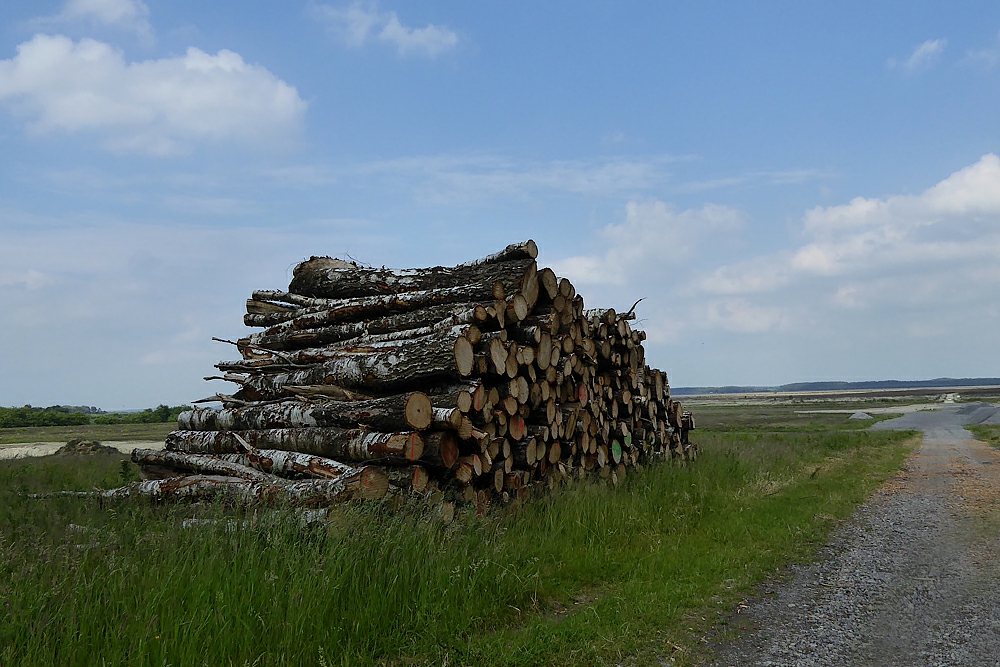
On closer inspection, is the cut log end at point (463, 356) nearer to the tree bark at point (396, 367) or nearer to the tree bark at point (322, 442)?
the tree bark at point (396, 367)

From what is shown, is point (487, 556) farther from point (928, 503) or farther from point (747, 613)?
point (928, 503)

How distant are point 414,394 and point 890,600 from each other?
4686 millimetres

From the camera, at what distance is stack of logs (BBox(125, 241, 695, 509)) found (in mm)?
6785

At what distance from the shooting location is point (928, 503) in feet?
32.5

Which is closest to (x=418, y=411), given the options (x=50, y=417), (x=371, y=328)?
(x=371, y=328)

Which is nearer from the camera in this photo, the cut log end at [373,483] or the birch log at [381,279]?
the cut log end at [373,483]

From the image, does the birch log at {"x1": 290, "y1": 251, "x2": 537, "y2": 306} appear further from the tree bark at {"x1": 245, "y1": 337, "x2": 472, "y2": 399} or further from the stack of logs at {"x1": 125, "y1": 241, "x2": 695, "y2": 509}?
the tree bark at {"x1": 245, "y1": 337, "x2": 472, "y2": 399}

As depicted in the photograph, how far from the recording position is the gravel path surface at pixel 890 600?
13.8 ft

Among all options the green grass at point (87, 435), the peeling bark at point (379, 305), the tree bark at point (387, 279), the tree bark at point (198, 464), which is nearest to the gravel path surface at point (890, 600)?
the peeling bark at point (379, 305)

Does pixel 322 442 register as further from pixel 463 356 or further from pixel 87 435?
pixel 87 435

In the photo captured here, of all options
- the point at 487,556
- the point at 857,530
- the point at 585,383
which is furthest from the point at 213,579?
the point at 857,530

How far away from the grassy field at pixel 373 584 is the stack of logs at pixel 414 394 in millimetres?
699

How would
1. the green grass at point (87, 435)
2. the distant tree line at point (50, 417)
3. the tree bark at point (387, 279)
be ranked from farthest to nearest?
the distant tree line at point (50, 417) < the green grass at point (87, 435) < the tree bark at point (387, 279)

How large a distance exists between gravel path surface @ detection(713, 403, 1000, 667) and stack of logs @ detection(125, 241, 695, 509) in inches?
131
